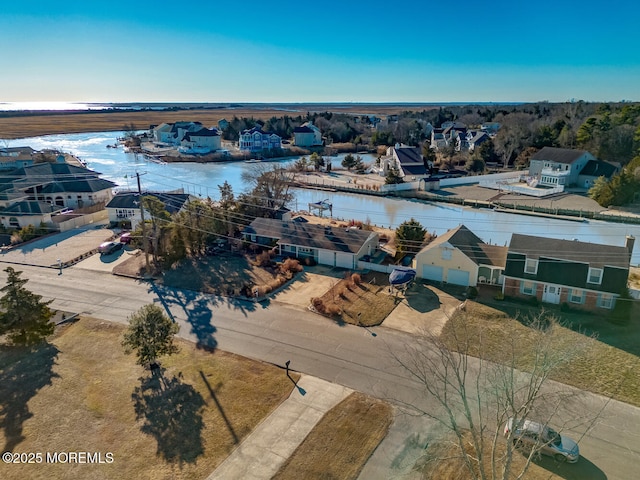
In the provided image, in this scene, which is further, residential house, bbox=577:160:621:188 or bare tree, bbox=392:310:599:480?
residential house, bbox=577:160:621:188

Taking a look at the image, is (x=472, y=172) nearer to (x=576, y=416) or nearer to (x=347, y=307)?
(x=347, y=307)

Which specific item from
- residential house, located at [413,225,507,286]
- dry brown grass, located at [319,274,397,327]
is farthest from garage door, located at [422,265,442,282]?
dry brown grass, located at [319,274,397,327]

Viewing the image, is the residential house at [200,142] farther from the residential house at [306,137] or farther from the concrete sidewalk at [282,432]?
the concrete sidewalk at [282,432]

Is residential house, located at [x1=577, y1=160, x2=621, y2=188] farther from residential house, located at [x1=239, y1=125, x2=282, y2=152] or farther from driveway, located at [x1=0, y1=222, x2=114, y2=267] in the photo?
residential house, located at [x1=239, y1=125, x2=282, y2=152]

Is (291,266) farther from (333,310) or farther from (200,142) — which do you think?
(200,142)

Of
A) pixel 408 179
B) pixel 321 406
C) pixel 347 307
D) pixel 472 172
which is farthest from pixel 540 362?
pixel 472 172

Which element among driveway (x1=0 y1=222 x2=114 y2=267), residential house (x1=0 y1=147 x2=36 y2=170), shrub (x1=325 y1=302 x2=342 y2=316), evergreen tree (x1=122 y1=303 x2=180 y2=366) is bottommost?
shrub (x1=325 y1=302 x2=342 y2=316)

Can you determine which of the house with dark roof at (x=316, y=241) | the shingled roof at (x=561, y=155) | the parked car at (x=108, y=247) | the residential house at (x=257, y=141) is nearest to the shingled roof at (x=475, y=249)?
the house with dark roof at (x=316, y=241)

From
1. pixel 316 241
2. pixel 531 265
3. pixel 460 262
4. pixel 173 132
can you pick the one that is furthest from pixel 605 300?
pixel 173 132

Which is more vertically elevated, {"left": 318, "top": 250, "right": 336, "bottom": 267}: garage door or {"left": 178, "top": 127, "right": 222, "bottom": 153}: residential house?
{"left": 178, "top": 127, "right": 222, "bottom": 153}: residential house
